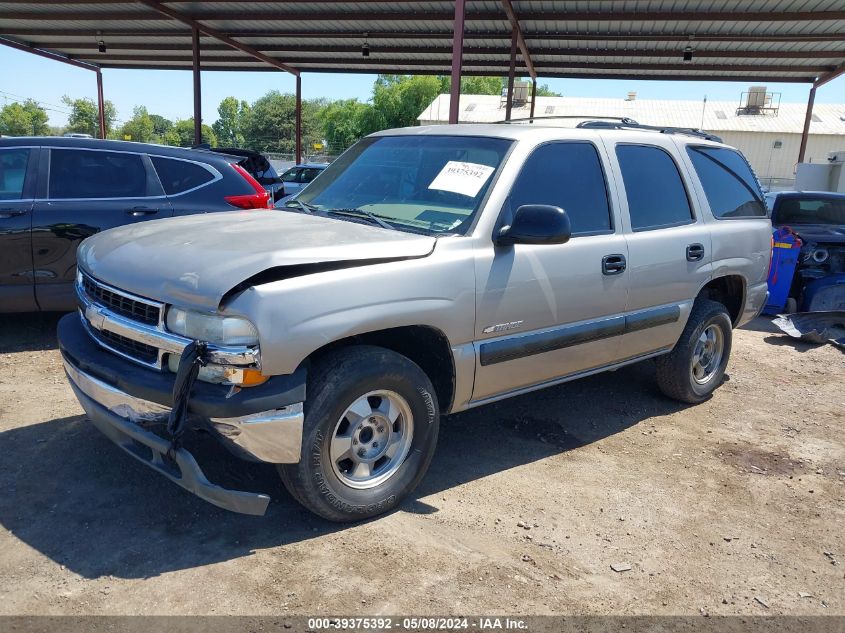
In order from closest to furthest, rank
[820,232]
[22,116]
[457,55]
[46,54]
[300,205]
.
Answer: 1. [300,205]
2. [820,232]
3. [457,55]
4. [46,54]
5. [22,116]

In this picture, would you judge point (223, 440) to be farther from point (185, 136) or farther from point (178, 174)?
point (185, 136)

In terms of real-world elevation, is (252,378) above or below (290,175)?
below

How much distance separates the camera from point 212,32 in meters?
17.3

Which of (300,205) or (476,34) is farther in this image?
(476,34)

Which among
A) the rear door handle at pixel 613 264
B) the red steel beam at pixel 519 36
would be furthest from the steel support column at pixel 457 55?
the rear door handle at pixel 613 264

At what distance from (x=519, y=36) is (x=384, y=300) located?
571 inches

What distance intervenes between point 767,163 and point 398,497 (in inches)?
1822

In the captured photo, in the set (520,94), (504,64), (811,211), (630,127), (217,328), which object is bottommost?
(217,328)

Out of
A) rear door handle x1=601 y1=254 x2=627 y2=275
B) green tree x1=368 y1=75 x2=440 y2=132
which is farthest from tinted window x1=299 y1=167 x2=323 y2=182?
green tree x1=368 y1=75 x2=440 y2=132

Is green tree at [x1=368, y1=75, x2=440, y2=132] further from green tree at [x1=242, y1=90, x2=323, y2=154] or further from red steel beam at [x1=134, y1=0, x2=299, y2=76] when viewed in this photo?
red steel beam at [x1=134, y1=0, x2=299, y2=76]

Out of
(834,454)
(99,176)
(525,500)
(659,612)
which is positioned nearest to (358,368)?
(525,500)

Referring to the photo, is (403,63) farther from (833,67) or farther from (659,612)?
(659,612)

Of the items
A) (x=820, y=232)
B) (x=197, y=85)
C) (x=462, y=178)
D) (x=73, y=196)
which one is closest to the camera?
(x=462, y=178)

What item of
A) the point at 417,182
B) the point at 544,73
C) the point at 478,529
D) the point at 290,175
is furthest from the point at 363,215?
the point at 544,73
